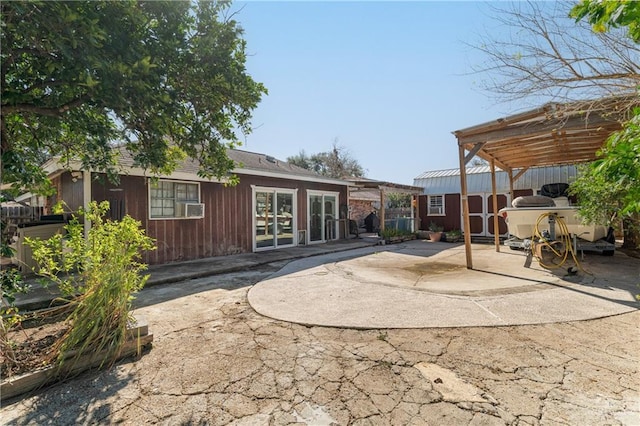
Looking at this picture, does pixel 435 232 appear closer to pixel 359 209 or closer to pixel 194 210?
pixel 359 209

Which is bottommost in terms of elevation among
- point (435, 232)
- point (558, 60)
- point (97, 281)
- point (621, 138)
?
point (435, 232)

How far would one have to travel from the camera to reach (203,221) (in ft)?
26.7

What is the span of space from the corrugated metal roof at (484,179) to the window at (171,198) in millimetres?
11099

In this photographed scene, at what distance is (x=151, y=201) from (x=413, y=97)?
6.78 metres

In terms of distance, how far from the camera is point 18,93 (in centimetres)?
238

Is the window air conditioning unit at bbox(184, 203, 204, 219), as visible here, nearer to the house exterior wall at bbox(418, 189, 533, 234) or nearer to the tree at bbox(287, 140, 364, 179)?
the house exterior wall at bbox(418, 189, 533, 234)

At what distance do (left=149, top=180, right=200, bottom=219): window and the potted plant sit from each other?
9602 millimetres

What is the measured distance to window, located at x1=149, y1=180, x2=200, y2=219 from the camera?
725 centimetres

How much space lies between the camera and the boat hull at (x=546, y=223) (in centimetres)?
638

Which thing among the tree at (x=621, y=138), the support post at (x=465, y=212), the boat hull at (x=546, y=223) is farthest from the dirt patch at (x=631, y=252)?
the tree at (x=621, y=138)

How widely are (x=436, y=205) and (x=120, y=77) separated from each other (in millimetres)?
14290

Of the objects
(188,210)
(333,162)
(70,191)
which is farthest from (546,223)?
(333,162)

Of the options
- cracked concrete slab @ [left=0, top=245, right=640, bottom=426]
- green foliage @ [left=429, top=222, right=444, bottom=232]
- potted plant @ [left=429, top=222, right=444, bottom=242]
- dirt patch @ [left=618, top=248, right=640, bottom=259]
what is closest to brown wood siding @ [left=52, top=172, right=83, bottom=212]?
cracked concrete slab @ [left=0, top=245, right=640, bottom=426]

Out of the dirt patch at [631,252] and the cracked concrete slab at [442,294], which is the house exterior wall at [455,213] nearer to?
the dirt patch at [631,252]
